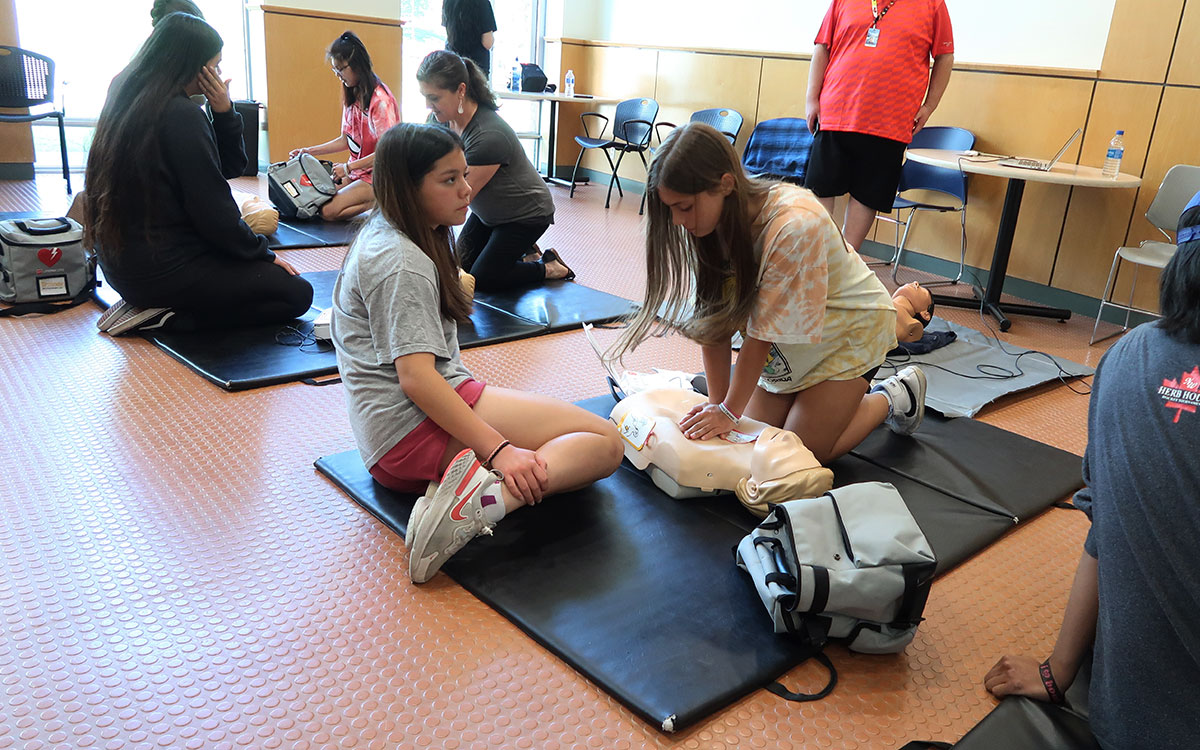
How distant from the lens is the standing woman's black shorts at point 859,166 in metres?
3.73

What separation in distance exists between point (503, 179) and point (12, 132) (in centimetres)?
375

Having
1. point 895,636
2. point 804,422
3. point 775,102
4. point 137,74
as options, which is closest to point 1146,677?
point 895,636

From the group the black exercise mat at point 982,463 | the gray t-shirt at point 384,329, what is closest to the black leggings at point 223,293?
the gray t-shirt at point 384,329

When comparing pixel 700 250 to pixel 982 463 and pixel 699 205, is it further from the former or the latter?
pixel 982 463

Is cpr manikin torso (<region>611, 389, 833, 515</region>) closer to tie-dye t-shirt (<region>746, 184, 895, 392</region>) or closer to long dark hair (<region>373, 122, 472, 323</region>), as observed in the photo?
tie-dye t-shirt (<region>746, 184, 895, 392</region>)

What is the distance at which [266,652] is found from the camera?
1.50 metres

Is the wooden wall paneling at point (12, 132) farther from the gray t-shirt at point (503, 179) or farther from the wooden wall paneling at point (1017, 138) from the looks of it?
the wooden wall paneling at point (1017, 138)

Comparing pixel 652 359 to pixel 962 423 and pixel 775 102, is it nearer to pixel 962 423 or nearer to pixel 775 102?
pixel 962 423

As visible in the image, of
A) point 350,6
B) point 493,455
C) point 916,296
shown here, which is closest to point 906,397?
point 916,296

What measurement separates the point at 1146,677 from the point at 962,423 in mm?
1559

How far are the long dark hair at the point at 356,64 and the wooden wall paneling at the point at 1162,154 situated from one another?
3.73m

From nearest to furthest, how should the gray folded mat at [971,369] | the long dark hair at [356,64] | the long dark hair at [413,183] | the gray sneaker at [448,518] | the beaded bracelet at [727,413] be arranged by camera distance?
the gray sneaker at [448,518] → the long dark hair at [413,183] → the beaded bracelet at [727,413] → the gray folded mat at [971,369] → the long dark hair at [356,64]

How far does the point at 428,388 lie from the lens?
175cm

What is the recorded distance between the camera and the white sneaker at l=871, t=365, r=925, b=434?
243cm
